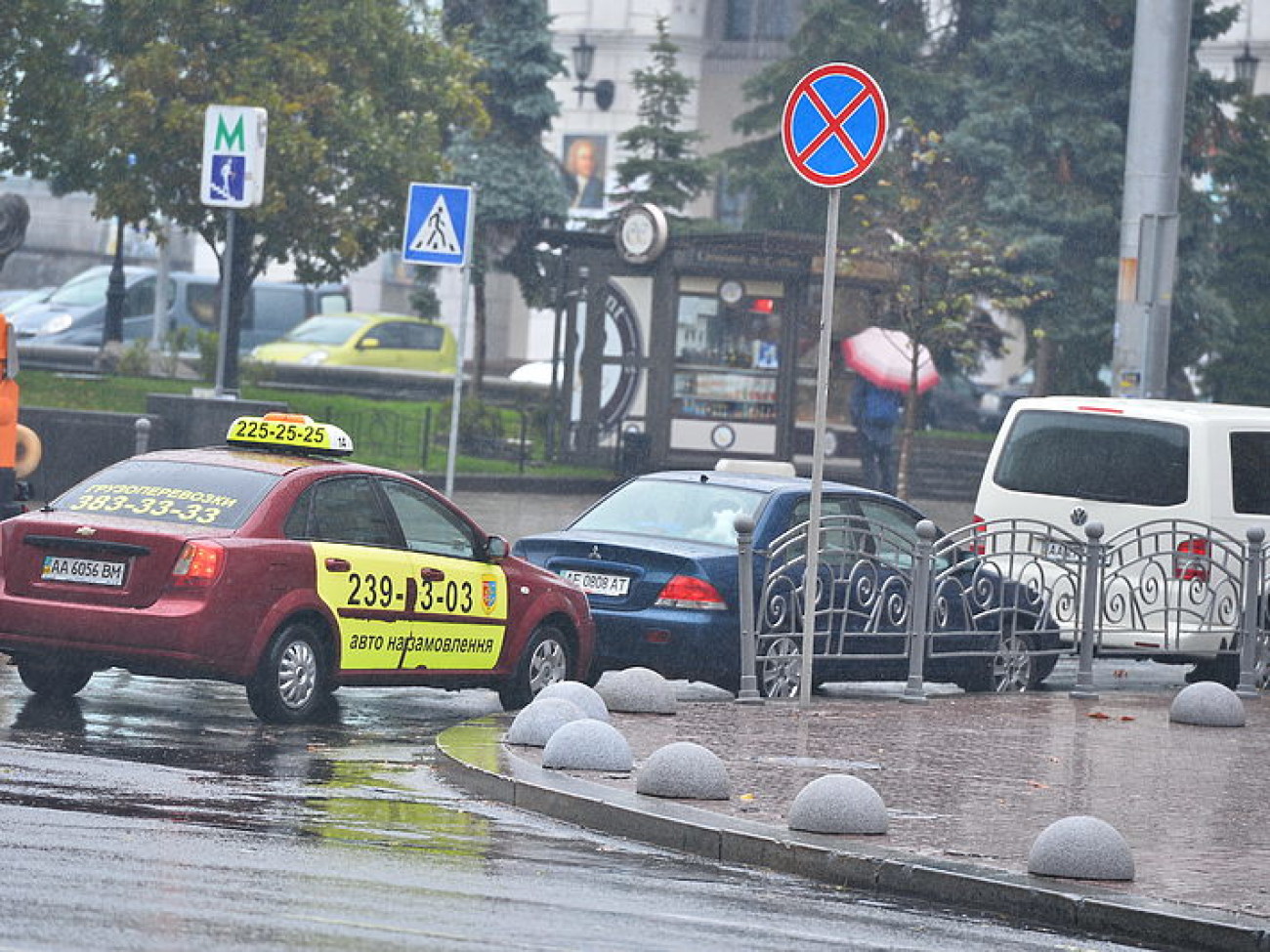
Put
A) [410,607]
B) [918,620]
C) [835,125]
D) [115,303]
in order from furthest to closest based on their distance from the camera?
[115,303]
[918,620]
[835,125]
[410,607]

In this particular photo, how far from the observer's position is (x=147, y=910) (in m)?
7.61

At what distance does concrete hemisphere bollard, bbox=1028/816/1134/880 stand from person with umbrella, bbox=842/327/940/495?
1004 inches

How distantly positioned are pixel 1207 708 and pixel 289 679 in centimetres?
559

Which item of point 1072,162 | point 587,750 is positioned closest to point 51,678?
point 587,750

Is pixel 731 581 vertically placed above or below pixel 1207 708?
above

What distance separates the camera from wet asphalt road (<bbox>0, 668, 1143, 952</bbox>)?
7551mm

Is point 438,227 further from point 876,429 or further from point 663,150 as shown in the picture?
point 663,150

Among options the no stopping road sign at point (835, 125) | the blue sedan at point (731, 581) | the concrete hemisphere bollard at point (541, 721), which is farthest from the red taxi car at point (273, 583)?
the no stopping road sign at point (835, 125)

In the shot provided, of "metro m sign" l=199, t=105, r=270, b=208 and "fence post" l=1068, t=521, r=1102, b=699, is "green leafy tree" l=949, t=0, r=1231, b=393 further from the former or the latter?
"fence post" l=1068, t=521, r=1102, b=699

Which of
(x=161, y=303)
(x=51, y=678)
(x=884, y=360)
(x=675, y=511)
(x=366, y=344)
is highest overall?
(x=161, y=303)

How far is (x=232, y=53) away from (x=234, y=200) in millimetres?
12361

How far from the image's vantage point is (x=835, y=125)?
47.0 ft

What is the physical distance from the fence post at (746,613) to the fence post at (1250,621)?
178 inches

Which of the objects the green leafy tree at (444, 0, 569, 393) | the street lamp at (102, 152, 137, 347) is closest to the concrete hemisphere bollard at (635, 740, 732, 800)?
the street lamp at (102, 152, 137, 347)
